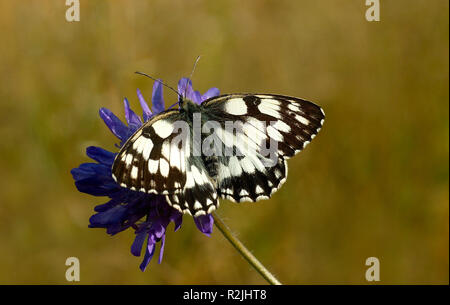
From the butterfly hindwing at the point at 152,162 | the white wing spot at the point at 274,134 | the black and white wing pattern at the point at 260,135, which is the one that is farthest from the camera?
the white wing spot at the point at 274,134

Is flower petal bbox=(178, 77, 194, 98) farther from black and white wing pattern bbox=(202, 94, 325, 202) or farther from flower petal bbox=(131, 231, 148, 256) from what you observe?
flower petal bbox=(131, 231, 148, 256)

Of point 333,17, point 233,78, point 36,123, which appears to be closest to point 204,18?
Answer: point 233,78

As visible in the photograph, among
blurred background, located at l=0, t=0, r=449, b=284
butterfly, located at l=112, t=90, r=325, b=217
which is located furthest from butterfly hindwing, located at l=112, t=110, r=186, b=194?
blurred background, located at l=0, t=0, r=449, b=284

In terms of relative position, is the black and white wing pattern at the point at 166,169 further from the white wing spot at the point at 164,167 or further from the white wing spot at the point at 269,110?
the white wing spot at the point at 269,110

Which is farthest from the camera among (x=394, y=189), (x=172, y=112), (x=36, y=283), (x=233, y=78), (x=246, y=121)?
(x=233, y=78)

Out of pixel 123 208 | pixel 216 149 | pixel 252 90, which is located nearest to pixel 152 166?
pixel 216 149

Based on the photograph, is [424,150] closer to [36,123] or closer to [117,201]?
[117,201]

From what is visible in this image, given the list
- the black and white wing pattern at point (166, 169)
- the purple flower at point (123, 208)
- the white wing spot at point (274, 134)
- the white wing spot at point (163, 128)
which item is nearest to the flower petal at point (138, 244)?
the purple flower at point (123, 208)
